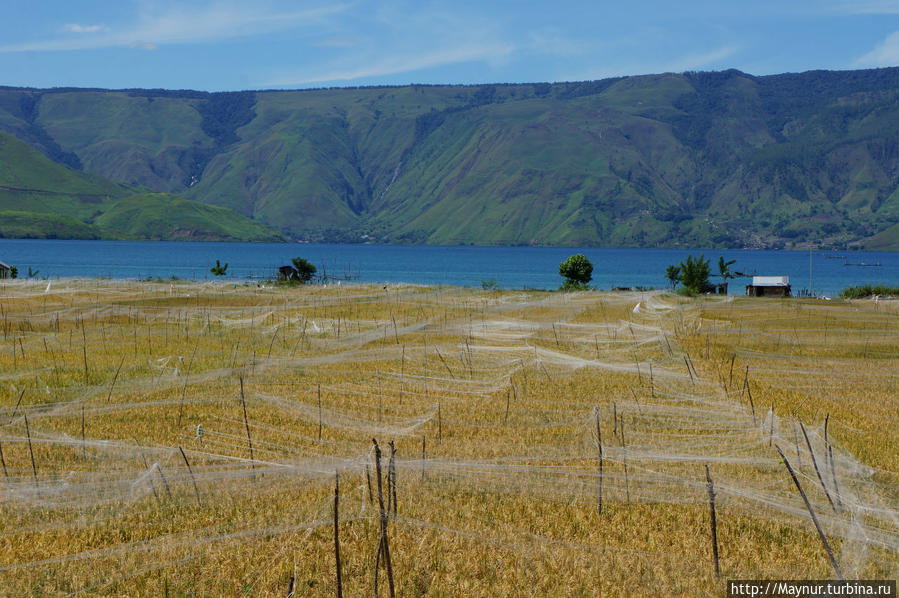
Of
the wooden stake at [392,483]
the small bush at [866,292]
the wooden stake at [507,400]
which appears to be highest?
the wooden stake at [392,483]

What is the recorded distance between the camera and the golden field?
6574 mm

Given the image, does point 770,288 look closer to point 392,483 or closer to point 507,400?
point 507,400

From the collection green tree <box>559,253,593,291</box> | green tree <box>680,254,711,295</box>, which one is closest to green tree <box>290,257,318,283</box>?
green tree <box>559,253,593,291</box>

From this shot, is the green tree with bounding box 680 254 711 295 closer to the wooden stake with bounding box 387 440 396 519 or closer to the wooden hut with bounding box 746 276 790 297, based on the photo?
the wooden hut with bounding box 746 276 790 297

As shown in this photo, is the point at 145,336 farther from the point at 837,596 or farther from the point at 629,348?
the point at 837,596

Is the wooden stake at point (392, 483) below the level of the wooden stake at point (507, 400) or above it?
above

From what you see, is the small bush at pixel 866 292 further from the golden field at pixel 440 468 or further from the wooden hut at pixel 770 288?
the golden field at pixel 440 468

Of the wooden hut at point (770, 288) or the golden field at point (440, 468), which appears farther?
the wooden hut at point (770, 288)

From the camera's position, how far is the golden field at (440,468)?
21.6 ft

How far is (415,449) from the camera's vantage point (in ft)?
34.1

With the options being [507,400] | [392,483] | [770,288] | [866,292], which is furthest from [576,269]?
[392,483]

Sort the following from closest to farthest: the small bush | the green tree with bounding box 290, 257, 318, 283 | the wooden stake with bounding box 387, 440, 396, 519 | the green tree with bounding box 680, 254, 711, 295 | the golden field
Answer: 1. the golden field
2. the wooden stake with bounding box 387, 440, 396, 519
3. the green tree with bounding box 680, 254, 711, 295
4. the small bush
5. the green tree with bounding box 290, 257, 318, 283

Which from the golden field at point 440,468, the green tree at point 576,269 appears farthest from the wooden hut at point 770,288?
the golden field at point 440,468

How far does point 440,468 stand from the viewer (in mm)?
8852
